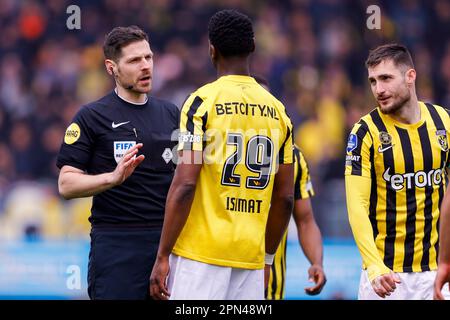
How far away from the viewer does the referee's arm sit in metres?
5.58

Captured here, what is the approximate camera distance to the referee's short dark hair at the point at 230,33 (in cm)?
536

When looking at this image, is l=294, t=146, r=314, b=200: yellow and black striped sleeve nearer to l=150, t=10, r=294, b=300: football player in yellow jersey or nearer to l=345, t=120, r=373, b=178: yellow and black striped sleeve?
l=345, t=120, r=373, b=178: yellow and black striped sleeve

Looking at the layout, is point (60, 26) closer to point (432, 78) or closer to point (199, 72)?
point (199, 72)

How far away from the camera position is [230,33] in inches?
211

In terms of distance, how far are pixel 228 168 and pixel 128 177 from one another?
953mm

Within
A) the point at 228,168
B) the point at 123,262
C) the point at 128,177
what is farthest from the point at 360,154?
the point at 123,262

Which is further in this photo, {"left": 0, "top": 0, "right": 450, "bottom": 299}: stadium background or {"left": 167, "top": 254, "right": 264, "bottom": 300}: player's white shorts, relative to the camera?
{"left": 0, "top": 0, "right": 450, "bottom": 299}: stadium background

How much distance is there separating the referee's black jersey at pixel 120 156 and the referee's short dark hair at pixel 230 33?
96cm

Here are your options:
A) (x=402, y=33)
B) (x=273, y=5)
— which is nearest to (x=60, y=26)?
(x=273, y=5)

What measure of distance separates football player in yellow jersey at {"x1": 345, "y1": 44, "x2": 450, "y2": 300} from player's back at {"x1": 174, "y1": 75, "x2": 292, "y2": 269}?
0.81 metres

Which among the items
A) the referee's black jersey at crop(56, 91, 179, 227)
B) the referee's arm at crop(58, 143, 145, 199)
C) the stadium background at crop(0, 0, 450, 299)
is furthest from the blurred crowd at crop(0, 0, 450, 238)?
the referee's arm at crop(58, 143, 145, 199)

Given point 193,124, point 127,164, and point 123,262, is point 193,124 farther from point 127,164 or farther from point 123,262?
point 123,262

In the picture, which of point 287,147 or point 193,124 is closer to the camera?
point 193,124

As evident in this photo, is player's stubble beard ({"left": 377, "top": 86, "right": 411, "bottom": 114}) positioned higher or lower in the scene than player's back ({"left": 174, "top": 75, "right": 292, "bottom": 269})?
higher
